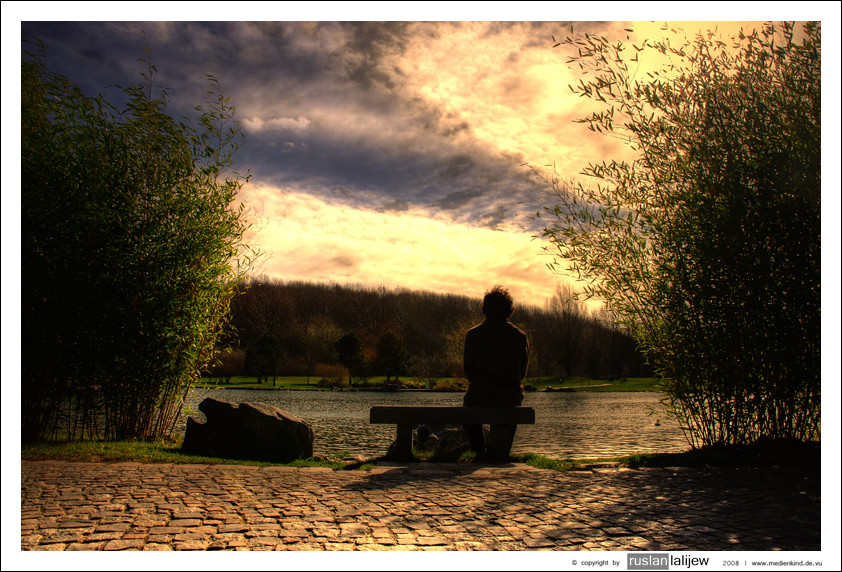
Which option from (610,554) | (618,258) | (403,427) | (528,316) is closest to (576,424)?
(618,258)

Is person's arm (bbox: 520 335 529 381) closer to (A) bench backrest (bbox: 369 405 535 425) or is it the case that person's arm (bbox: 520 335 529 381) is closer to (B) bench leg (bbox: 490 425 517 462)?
(A) bench backrest (bbox: 369 405 535 425)

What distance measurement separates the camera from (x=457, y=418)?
20.9 feet

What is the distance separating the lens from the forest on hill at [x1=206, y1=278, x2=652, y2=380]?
4894 cm

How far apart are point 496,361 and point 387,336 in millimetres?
42361

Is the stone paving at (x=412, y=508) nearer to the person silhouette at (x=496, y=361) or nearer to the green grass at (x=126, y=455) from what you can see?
the green grass at (x=126, y=455)

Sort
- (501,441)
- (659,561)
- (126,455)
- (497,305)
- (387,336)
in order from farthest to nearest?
(387,336) → (497,305) → (501,441) → (126,455) → (659,561)

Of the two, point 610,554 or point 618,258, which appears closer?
point 610,554

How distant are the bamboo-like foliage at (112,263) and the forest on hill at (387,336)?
103 ft

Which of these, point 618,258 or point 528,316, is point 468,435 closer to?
point 618,258

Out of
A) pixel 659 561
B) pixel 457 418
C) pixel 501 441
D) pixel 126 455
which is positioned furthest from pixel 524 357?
pixel 126 455

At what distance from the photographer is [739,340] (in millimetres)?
6512

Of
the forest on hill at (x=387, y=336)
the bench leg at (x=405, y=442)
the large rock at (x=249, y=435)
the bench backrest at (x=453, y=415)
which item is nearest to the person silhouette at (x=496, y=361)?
the bench backrest at (x=453, y=415)

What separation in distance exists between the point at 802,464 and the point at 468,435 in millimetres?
3974

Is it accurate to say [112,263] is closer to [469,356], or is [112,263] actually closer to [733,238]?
[469,356]
